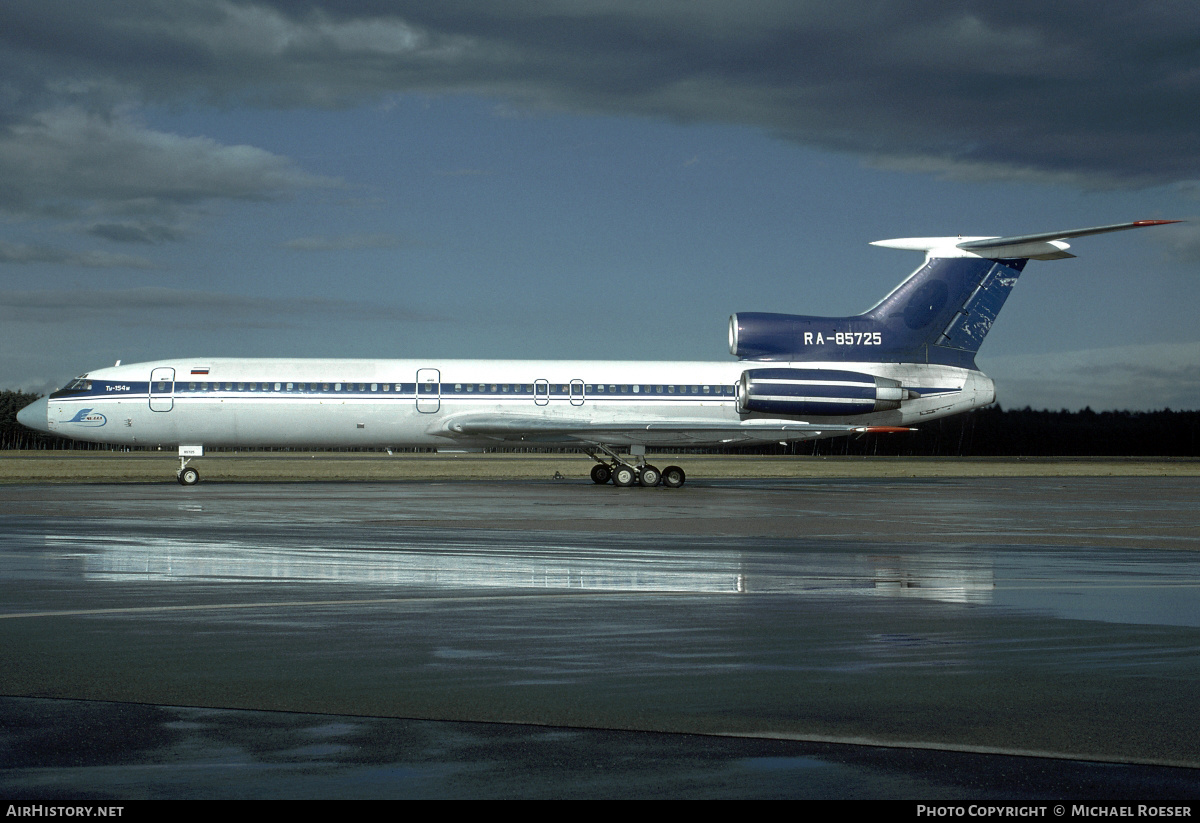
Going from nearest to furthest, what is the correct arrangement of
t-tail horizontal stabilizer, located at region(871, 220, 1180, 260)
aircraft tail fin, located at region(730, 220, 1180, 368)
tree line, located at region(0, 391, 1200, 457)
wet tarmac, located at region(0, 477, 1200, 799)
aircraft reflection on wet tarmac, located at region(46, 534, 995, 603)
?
wet tarmac, located at region(0, 477, 1200, 799) → aircraft reflection on wet tarmac, located at region(46, 534, 995, 603) → t-tail horizontal stabilizer, located at region(871, 220, 1180, 260) → aircraft tail fin, located at region(730, 220, 1180, 368) → tree line, located at region(0, 391, 1200, 457)

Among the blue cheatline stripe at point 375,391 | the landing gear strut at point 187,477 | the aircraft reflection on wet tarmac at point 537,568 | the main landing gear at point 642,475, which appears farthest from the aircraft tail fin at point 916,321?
the aircraft reflection on wet tarmac at point 537,568

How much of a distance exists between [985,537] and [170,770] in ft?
52.4

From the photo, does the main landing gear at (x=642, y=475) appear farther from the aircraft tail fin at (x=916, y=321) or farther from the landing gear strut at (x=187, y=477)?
the landing gear strut at (x=187, y=477)

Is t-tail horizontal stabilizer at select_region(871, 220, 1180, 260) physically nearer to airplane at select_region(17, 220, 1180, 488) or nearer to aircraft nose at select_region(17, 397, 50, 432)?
airplane at select_region(17, 220, 1180, 488)

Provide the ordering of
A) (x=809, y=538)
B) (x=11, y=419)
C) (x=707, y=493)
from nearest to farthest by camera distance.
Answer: (x=809, y=538), (x=707, y=493), (x=11, y=419)

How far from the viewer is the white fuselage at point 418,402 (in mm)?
36531

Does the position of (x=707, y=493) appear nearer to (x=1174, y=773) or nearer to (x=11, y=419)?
(x=1174, y=773)

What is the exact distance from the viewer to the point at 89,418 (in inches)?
1441

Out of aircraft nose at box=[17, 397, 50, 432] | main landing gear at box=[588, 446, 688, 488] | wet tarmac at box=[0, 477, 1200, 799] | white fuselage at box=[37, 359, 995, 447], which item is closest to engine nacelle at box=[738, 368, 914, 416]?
white fuselage at box=[37, 359, 995, 447]

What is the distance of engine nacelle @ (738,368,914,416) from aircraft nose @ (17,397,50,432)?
22.7 metres

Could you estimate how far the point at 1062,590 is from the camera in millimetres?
12016

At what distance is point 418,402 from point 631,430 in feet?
23.1

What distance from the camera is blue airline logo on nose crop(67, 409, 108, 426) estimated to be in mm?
36562
